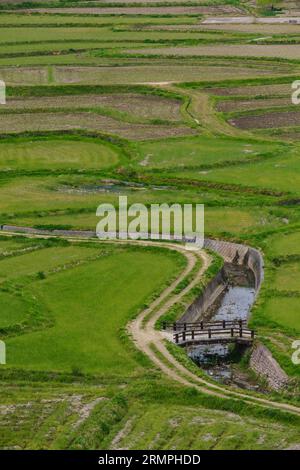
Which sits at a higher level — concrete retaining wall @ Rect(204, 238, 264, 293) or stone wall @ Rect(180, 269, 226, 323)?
concrete retaining wall @ Rect(204, 238, 264, 293)

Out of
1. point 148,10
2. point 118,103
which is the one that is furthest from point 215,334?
point 148,10

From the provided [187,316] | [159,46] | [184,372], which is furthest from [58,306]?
[159,46]

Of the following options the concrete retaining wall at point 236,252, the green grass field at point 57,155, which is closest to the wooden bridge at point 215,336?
the concrete retaining wall at point 236,252

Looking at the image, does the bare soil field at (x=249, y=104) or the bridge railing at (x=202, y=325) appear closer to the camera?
the bridge railing at (x=202, y=325)

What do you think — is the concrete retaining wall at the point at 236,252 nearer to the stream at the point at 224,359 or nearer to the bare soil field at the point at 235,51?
the stream at the point at 224,359

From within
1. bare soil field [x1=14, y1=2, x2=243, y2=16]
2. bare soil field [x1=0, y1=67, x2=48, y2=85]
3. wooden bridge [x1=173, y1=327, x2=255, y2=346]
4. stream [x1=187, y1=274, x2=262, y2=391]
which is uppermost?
bare soil field [x1=14, y1=2, x2=243, y2=16]

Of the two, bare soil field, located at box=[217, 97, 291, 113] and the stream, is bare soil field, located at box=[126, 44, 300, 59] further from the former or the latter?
the stream

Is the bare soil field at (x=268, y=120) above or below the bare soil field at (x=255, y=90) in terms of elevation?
below

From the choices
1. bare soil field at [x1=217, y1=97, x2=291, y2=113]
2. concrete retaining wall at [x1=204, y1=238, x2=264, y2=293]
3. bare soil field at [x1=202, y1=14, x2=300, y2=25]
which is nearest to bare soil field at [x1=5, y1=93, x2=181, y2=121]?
bare soil field at [x1=217, y1=97, x2=291, y2=113]
